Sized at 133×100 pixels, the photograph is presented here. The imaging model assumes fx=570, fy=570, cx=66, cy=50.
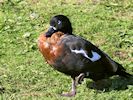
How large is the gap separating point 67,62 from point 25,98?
68cm

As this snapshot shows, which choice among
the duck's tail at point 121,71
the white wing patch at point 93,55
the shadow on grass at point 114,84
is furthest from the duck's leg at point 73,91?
the duck's tail at point 121,71

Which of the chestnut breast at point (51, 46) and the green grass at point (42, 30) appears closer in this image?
the chestnut breast at point (51, 46)

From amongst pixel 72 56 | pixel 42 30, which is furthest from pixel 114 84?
pixel 42 30

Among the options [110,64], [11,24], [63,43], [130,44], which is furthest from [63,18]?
[11,24]

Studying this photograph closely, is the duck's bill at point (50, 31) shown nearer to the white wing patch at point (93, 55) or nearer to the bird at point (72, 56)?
the bird at point (72, 56)

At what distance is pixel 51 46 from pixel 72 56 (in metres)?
0.28

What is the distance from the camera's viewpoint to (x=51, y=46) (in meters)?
6.91

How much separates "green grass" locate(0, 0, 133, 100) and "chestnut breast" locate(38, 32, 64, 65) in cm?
49

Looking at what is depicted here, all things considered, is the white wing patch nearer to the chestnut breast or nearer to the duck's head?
the chestnut breast

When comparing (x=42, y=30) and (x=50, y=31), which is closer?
(x=50, y=31)

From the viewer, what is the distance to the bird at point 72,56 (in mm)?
6895

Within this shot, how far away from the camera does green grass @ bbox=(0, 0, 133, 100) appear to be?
7160 millimetres

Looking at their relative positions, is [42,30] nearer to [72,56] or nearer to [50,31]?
[50,31]

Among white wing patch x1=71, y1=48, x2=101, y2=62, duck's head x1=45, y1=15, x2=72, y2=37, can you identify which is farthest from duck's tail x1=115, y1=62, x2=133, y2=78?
duck's head x1=45, y1=15, x2=72, y2=37
